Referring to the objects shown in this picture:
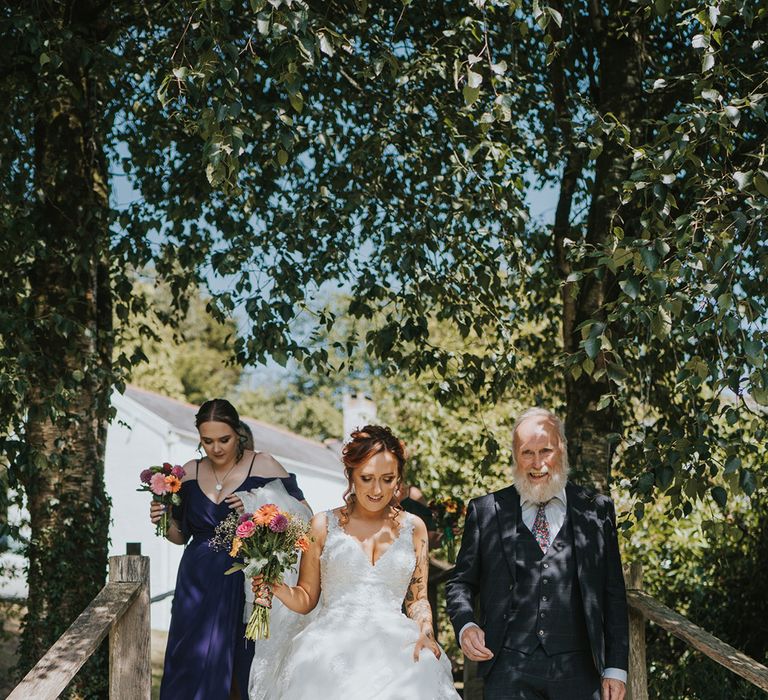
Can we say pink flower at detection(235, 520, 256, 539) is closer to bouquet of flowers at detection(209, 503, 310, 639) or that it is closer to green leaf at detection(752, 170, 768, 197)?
bouquet of flowers at detection(209, 503, 310, 639)

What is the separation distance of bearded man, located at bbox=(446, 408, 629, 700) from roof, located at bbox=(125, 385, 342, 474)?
16.0 metres

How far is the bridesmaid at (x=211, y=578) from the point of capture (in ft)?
17.7

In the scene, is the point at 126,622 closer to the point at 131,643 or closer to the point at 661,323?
the point at 131,643

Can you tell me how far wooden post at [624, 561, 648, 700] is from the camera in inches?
195

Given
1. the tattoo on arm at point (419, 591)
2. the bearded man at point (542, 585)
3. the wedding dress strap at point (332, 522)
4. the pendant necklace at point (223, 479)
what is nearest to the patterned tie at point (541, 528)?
the bearded man at point (542, 585)

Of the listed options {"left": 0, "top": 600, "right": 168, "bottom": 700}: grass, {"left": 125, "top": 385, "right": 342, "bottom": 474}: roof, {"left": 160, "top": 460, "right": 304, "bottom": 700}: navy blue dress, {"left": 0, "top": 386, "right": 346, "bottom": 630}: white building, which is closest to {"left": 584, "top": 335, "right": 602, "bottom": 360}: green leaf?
{"left": 160, "top": 460, "right": 304, "bottom": 700}: navy blue dress

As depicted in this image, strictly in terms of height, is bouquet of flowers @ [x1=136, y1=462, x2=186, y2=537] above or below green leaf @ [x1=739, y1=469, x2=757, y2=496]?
below

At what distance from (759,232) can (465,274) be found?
9.06ft

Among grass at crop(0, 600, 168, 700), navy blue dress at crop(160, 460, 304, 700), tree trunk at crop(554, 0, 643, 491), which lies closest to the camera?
navy blue dress at crop(160, 460, 304, 700)

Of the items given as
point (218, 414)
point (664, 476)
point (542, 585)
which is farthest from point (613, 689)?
point (218, 414)

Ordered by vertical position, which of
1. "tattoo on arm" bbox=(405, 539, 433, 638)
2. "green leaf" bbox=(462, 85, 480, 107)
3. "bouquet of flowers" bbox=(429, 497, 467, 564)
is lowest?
"bouquet of flowers" bbox=(429, 497, 467, 564)

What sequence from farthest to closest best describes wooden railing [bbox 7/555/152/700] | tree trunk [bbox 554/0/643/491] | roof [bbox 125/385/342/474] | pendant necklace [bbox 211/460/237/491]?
roof [bbox 125/385/342/474] < tree trunk [bbox 554/0/643/491] < pendant necklace [bbox 211/460/237/491] < wooden railing [bbox 7/555/152/700]

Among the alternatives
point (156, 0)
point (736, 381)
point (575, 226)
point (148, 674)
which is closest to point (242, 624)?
point (148, 674)

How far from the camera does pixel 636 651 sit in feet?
16.4
